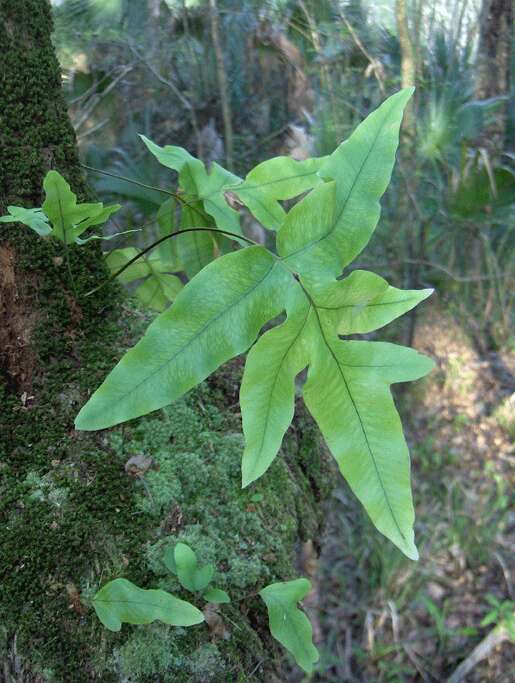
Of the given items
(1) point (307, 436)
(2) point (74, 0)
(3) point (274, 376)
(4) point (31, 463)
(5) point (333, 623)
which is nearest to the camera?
(3) point (274, 376)

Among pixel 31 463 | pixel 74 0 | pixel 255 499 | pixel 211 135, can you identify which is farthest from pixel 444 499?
pixel 74 0

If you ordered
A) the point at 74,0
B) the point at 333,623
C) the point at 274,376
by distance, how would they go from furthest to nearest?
the point at 74,0 → the point at 333,623 → the point at 274,376

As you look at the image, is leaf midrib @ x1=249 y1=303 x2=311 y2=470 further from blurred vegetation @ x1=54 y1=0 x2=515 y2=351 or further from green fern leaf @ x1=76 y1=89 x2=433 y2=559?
blurred vegetation @ x1=54 y1=0 x2=515 y2=351

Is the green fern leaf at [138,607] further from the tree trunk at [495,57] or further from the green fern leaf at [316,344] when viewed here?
the tree trunk at [495,57]

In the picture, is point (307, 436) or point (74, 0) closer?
point (307, 436)

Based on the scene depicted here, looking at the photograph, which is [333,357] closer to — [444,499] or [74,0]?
[444,499]

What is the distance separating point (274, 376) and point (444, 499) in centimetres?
292

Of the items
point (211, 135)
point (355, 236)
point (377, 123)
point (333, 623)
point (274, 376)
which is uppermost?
point (377, 123)

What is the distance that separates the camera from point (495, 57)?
3.33 m

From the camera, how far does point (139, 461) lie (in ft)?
2.82

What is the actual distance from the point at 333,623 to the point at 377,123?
8.48 ft

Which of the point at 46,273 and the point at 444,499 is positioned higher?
the point at 46,273

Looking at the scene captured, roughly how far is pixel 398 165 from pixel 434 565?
2.05 m

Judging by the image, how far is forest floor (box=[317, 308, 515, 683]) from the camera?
254 centimetres
